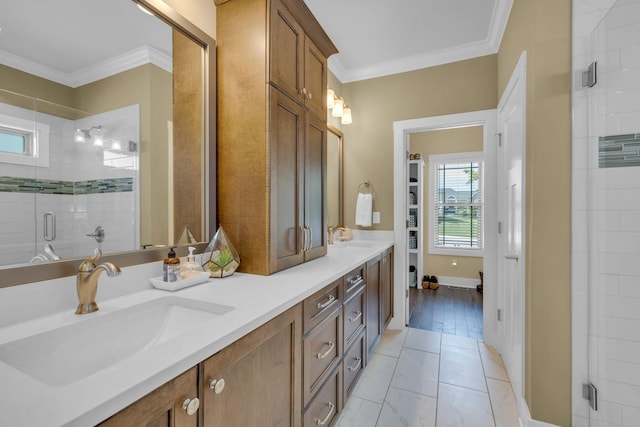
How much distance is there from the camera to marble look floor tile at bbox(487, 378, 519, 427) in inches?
68.6

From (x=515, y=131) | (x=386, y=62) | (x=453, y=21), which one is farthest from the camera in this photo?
(x=386, y=62)

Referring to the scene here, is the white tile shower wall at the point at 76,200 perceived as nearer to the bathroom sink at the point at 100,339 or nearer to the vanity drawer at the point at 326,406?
the bathroom sink at the point at 100,339

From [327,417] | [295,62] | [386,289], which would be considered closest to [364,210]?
[386,289]

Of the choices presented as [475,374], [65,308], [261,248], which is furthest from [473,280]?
[65,308]

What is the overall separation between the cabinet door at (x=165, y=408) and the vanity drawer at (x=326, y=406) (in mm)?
732

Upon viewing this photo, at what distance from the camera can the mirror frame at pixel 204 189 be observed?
2.93 ft

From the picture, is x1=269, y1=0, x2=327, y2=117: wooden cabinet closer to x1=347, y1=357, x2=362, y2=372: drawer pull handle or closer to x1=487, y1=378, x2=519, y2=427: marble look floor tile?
x1=347, y1=357, x2=362, y2=372: drawer pull handle

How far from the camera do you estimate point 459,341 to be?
273 centimetres

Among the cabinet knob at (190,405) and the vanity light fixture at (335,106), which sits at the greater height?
the vanity light fixture at (335,106)

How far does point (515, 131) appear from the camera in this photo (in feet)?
6.54

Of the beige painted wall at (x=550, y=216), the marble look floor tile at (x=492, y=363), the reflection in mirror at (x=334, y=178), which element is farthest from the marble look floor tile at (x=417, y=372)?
the reflection in mirror at (x=334, y=178)

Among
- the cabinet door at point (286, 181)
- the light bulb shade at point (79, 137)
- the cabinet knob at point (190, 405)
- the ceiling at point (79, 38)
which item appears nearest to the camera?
the cabinet knob at point (190, 405)
